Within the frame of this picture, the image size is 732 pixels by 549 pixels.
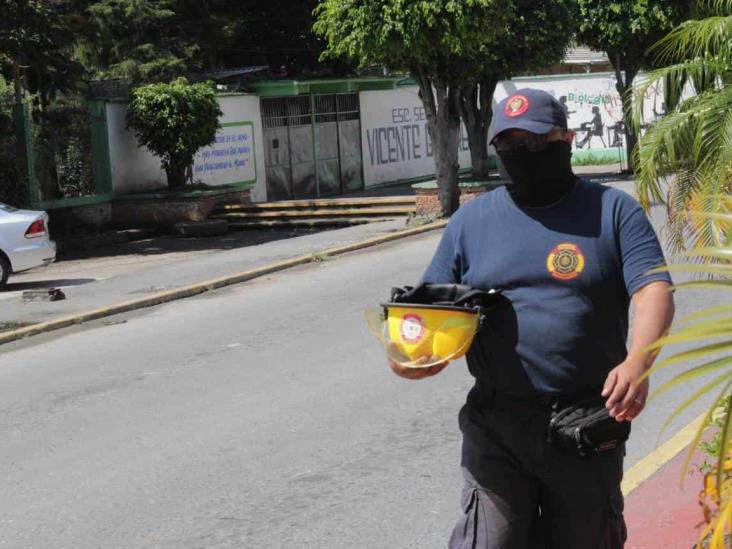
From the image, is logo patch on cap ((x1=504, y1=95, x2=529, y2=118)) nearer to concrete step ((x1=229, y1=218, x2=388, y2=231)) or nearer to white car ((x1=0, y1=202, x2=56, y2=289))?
white car ((x1=0, y1=202, x2=56, y2=289))

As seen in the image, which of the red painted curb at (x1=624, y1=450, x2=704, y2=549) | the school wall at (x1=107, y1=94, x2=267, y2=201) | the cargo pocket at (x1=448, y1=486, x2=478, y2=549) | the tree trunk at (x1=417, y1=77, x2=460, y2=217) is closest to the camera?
the cargo pocket at (x1=448, y1=486, x2=478, y2=549)

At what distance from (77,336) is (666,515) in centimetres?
814

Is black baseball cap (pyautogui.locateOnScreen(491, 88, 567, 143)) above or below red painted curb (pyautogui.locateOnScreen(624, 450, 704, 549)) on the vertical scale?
above

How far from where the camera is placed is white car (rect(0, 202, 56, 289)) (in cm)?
1688

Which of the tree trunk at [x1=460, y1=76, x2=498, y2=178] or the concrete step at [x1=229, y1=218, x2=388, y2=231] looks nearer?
the concrete step at [x1=229, y1=218, x2=388, y2=231]

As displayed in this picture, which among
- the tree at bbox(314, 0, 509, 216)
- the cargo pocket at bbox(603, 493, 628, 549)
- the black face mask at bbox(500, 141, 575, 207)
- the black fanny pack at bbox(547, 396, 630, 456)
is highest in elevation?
the tree at bbox(314, 0, 509, 216)

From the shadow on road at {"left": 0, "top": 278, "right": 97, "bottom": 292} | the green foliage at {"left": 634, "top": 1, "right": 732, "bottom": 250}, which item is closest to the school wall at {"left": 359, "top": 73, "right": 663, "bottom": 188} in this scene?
the shadow on road at {"left": 0, "top": 278, "right": 97, "bottom": 292}

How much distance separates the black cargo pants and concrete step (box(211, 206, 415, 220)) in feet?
67.0

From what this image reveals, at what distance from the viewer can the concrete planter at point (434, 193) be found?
2267 cm

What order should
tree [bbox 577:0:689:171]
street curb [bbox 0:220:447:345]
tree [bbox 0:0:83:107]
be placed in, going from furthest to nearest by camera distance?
tree [bbox 577:0:689:171], tree [bbox 0:0:83:107], street curb [bbox 0:220:447:345]

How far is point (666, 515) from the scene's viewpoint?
5.40 m

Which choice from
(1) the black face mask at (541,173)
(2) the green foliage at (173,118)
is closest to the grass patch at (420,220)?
(2) the green foliage at (173,118)

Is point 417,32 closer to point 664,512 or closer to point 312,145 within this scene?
point 312,145

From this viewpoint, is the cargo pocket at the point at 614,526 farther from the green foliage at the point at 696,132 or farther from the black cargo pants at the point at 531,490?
the green foliage at the point at 696,132
